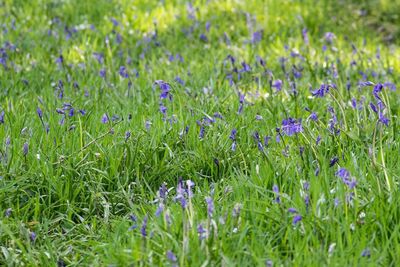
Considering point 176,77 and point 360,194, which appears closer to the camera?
point 360,194

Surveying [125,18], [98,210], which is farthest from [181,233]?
[125,18]

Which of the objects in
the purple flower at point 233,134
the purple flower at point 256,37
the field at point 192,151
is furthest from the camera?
the purple flower at point 256,37

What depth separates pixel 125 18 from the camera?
249 inches

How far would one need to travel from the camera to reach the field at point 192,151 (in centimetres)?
255

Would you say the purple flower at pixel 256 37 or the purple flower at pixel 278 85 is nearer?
the purple flower at pixel 278 85

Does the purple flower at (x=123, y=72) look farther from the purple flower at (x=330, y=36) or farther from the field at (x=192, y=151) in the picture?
the purple flower at (x=330, y=36)

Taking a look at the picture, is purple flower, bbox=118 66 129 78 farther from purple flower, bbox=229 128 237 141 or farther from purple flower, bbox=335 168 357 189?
purple flower, bbox=335 168 357 189

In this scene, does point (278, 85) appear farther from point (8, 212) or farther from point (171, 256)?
point (171, 256)

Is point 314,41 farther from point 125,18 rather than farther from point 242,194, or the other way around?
point 242,194

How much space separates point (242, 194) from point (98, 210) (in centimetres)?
69

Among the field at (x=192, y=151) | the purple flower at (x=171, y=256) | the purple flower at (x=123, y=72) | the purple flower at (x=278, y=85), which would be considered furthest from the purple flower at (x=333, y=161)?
the purple flower at (x=123, y=72)

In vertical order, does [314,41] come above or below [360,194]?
below

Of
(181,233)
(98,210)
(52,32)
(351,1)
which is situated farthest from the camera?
(351,1)

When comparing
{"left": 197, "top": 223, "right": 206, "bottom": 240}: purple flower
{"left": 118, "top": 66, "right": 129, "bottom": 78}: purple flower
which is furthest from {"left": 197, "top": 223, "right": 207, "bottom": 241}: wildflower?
{"left": 118, "top": 66, "right": 129, "bottom": 78}: purple flower
